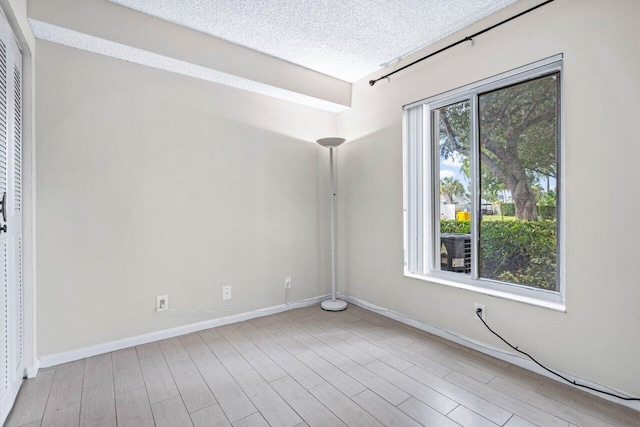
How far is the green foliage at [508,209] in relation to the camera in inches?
91.7

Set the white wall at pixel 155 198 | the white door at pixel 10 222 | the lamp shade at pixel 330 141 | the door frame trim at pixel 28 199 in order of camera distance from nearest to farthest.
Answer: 1. the white door at pixel 10 222
2. the door frame trim at pixel 28 199
3. the white wall at pixel 155 198
4. the lamp shade at pixel 330 141

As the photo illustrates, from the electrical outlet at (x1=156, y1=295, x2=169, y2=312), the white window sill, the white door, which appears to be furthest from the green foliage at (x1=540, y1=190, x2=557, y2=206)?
the white door

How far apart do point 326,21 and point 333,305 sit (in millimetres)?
2675

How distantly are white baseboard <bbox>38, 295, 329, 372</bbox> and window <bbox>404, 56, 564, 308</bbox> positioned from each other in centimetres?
145

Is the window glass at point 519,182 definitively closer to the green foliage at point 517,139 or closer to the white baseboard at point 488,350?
the green foliage at point 517,139

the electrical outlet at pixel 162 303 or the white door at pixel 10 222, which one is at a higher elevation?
the white door at pixel 10 222

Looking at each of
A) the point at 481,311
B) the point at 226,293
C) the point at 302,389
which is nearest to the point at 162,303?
the point at 226,293

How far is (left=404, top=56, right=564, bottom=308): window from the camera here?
214 cm

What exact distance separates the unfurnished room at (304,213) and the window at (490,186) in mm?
16

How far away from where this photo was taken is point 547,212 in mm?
2152

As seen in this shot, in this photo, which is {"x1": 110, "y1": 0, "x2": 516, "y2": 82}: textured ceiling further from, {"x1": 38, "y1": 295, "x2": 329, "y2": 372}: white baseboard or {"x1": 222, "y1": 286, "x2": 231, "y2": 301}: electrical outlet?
{"x1": 38, "y1": 295, "x2": 329, "y2": 372}: white baseboard

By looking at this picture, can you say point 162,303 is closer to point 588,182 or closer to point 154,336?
point 154,336

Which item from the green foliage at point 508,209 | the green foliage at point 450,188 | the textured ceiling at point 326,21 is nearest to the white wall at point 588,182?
the textured ceiling at point 326,21

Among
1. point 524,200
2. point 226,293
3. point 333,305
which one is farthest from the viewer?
point 333,305
